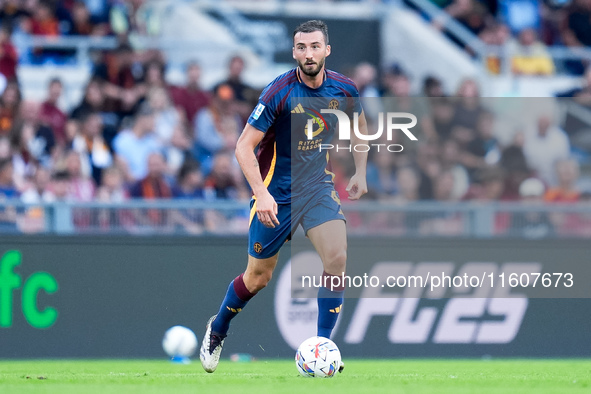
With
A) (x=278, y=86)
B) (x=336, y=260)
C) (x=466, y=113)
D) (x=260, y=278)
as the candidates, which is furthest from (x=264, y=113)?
(x=466, y=113)

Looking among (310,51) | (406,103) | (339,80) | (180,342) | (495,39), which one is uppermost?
(310,51)

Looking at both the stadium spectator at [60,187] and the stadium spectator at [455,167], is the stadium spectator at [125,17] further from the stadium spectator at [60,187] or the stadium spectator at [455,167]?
the stadium spectator at [455,167]

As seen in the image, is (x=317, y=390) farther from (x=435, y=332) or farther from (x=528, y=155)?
(x=528, y=155)

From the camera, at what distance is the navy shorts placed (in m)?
7.39

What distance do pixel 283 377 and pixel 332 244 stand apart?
3.65ft

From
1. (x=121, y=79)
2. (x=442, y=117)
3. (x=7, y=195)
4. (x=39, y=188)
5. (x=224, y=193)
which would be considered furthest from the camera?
(x=121, y=79)

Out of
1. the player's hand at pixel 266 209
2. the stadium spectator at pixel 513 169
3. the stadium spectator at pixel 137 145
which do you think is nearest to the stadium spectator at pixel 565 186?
the stadium spectator at pixel 513 169

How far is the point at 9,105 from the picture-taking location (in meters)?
12.0

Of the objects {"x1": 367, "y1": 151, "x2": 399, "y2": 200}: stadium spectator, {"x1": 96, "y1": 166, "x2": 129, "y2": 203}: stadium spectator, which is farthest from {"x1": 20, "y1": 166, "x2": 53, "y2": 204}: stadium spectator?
{"x1": 367, "y1": 151, "x2": 399, "y2": 200}: stadium spectator

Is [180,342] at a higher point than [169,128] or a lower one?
lower

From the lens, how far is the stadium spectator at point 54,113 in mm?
12117

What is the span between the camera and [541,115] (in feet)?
45.8

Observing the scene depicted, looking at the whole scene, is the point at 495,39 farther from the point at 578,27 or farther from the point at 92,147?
the point at 92,147

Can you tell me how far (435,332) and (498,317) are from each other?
2.30 ft
